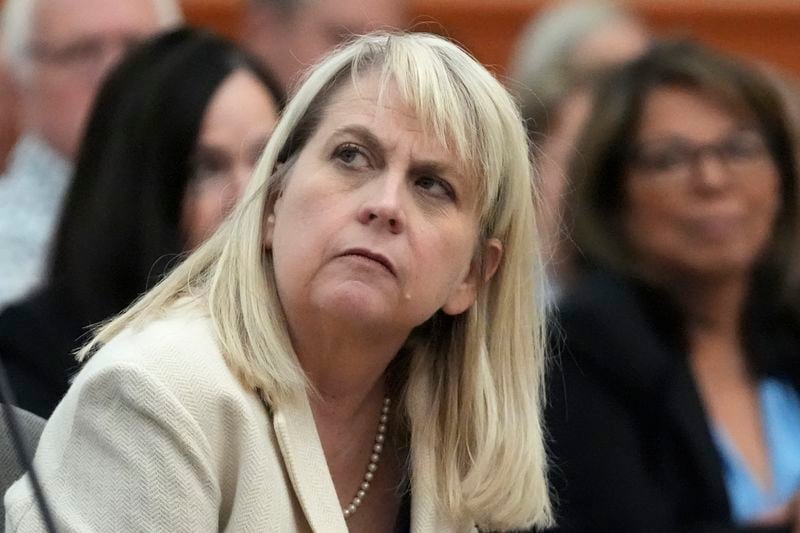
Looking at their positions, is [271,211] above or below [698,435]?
above

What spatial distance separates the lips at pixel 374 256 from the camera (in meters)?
2.46

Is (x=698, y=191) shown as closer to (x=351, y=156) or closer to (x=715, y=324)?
(x=715, y=324)

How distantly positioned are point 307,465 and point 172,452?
24 centimetres

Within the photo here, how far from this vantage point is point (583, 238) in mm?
3789

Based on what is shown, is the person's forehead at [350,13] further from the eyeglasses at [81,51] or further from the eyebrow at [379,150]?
the eyebrow at [379,150]

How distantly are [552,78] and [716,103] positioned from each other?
1256 millimetres

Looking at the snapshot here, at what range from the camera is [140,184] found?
3467 millimetres

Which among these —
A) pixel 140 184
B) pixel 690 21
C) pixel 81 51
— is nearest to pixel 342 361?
pixel 140 184

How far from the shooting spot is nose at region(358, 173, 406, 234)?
247cm

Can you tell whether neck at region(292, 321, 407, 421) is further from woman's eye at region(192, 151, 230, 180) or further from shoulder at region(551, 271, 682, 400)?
woman's eye at region(192, 151, 230, 180)

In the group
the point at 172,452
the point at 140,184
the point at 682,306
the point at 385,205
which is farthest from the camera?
the point at 682,306

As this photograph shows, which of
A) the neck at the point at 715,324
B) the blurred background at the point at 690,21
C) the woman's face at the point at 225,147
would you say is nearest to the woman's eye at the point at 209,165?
the woman's face at the point at 225,147

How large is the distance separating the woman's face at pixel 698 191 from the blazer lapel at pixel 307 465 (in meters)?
1.43

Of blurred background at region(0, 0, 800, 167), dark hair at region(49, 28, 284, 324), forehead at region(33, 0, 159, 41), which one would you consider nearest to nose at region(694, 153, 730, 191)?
dark hair at region(49, 28, 284, 324)
